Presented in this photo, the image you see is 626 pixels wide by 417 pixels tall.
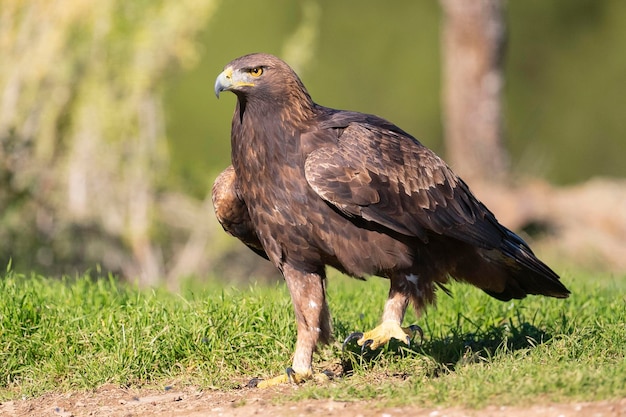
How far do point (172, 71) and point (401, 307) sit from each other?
22.5 feet

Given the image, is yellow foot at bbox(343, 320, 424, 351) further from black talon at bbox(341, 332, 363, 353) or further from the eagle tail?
the eagle tail

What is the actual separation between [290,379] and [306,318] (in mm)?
341

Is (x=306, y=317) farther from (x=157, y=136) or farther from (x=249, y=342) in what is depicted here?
(x=157, y=136)

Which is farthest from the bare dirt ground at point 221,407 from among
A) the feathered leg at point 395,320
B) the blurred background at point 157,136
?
the blurred background at point 157,136

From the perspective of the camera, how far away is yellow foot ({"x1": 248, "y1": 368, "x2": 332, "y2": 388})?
5.43m

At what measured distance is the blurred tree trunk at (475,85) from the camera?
1375 centimetres

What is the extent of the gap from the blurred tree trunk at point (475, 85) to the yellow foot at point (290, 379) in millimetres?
9041

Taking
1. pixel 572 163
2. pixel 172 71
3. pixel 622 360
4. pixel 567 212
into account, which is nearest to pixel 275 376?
pixel 622 360

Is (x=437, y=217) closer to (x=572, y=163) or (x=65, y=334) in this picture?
(x=65, y=334)

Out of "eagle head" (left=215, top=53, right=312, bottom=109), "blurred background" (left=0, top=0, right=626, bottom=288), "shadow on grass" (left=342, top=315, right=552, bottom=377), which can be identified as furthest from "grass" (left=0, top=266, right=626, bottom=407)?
"blurred background" (left=0, top=0, right=626, bottom=288)

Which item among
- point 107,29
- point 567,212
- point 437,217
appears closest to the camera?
point 437,217

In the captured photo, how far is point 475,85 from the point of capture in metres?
14.1

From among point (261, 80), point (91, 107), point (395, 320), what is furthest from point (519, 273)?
point (91, 107)

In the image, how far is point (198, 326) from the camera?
5965 mm
